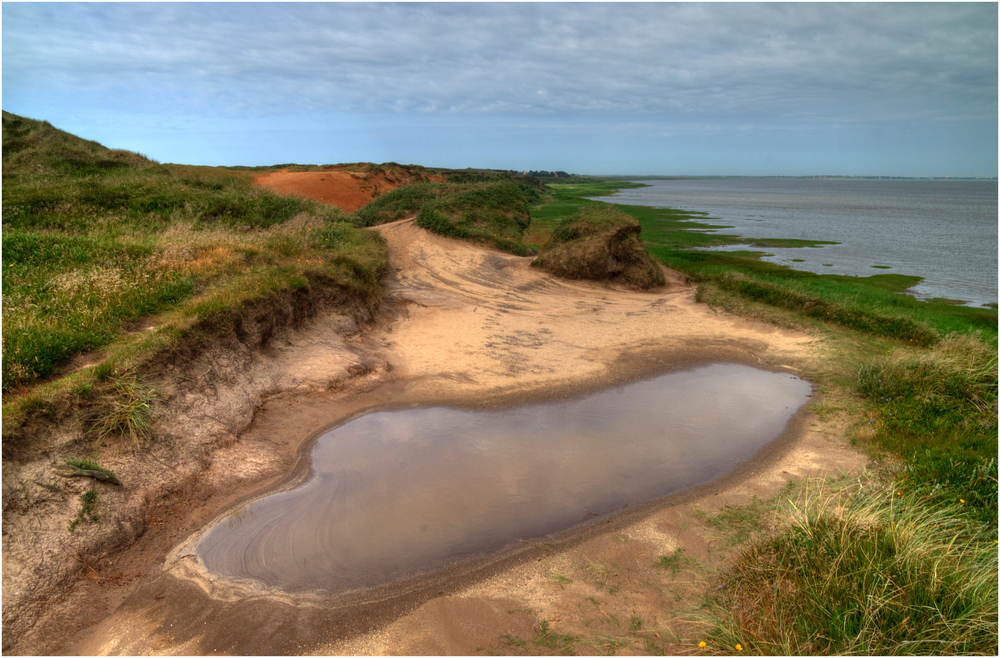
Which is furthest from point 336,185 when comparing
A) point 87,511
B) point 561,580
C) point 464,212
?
point 561,580

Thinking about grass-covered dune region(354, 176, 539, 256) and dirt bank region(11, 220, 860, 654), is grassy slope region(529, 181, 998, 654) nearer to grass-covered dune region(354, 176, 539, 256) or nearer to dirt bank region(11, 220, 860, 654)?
dirt bank region(11, 220, 860, 654)

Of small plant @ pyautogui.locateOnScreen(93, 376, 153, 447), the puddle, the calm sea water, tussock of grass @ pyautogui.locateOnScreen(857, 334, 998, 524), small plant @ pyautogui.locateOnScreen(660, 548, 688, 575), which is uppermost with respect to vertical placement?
the calm sea water

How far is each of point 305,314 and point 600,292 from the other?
30.3ft

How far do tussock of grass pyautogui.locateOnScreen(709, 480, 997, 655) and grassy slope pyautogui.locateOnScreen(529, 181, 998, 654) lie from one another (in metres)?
0.01

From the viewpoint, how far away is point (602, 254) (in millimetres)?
17547

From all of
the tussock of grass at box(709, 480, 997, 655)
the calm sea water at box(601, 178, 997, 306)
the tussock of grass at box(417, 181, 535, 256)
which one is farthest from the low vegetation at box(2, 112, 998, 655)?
the calm sea water at box(601, 178, 997, 306)

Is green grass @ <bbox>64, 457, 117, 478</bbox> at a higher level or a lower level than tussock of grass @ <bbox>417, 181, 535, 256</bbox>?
lower

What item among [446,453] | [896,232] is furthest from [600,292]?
[896,232]

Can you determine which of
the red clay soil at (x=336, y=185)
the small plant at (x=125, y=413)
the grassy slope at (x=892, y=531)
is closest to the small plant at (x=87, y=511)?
the small plant at (x=125, y=413)

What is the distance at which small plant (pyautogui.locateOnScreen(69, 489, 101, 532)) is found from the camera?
5398 millimetres

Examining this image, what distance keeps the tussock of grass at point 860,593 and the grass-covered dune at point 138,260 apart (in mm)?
7383

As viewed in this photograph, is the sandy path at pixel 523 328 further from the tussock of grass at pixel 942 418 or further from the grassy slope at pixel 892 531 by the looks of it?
the tussock of grass at pixel 942 418

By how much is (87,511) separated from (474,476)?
423 centimetres

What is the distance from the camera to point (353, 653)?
4.50 meters
